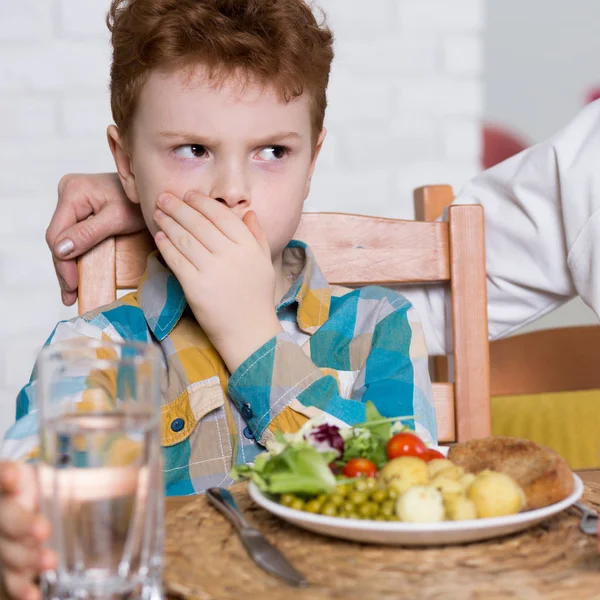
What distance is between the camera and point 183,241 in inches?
42.4

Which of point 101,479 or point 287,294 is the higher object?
point 287,294

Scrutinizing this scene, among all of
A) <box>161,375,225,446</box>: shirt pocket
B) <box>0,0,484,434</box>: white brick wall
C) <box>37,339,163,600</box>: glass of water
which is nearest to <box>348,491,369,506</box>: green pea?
<box>37,339,163,600</box>: glass of water

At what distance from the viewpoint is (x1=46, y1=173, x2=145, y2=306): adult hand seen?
46.7 inches

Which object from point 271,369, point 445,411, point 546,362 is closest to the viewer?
point 271,369

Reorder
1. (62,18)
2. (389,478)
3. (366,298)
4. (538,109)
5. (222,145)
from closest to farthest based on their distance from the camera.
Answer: (389,478), (222,145), (366,298), (62,18), (538,109)

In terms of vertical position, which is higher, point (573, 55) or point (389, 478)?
point (573, 55)

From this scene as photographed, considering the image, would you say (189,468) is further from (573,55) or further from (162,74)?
(573,55)

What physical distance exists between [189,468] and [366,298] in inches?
13.7

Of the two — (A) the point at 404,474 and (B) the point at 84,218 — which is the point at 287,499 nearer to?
(A) the point at 404,474

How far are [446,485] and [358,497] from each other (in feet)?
0.20

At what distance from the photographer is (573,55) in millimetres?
2773

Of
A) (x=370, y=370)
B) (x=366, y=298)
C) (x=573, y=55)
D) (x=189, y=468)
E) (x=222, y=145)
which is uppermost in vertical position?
(x=573, y=55)

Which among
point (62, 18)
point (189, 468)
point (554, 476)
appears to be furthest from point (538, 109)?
point (554, 476)

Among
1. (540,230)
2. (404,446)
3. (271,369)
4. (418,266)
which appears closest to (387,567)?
(404,446)
